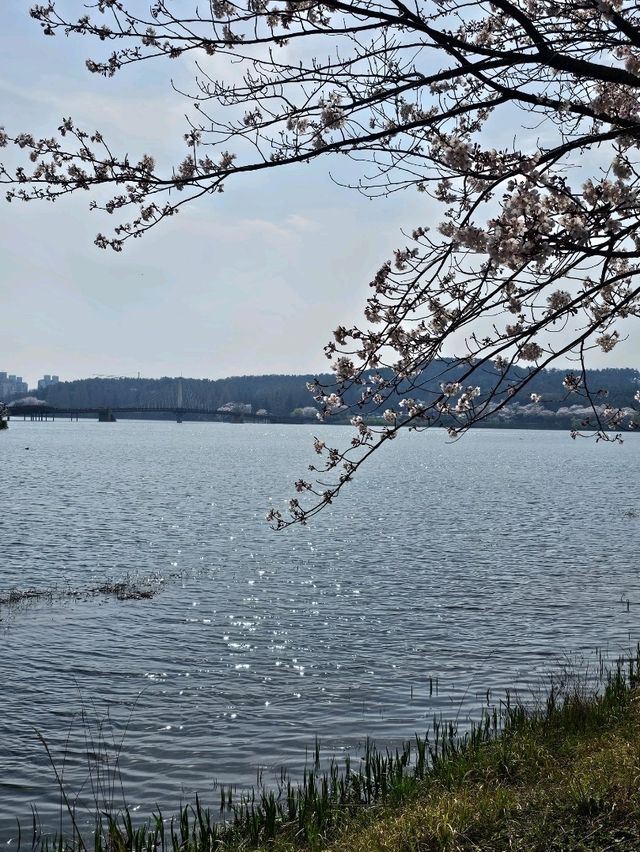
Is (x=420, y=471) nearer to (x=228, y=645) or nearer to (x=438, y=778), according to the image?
(x=228, y=645)

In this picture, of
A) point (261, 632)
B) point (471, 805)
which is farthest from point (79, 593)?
point (471, 805)

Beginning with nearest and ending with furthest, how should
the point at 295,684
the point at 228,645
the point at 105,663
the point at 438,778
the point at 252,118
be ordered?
the point at 252,118 → the point at 438,778 → the point at 295,684 → the point at 105,663 → the point at 228,645

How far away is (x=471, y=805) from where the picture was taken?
778 centimetres

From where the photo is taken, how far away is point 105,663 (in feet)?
57.6

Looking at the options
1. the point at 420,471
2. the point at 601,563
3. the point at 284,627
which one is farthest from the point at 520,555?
the point at 420,471

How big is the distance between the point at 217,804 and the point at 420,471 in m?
82.8

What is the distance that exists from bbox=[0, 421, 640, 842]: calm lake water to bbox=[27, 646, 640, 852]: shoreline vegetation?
1764 mm

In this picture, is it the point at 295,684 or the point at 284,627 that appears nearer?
the point at 295,684

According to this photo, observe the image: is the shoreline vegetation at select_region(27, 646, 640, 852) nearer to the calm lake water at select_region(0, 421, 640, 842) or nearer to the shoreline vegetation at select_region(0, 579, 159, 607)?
the calm lake water at select_region(0, 421, 640, 842)

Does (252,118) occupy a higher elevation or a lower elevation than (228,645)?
higher

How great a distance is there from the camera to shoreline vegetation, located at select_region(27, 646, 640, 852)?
7039 mm

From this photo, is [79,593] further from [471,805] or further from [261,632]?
[471,805]

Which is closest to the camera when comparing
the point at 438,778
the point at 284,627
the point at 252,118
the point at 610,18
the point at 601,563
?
the point at 610,18

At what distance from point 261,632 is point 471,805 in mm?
13291
